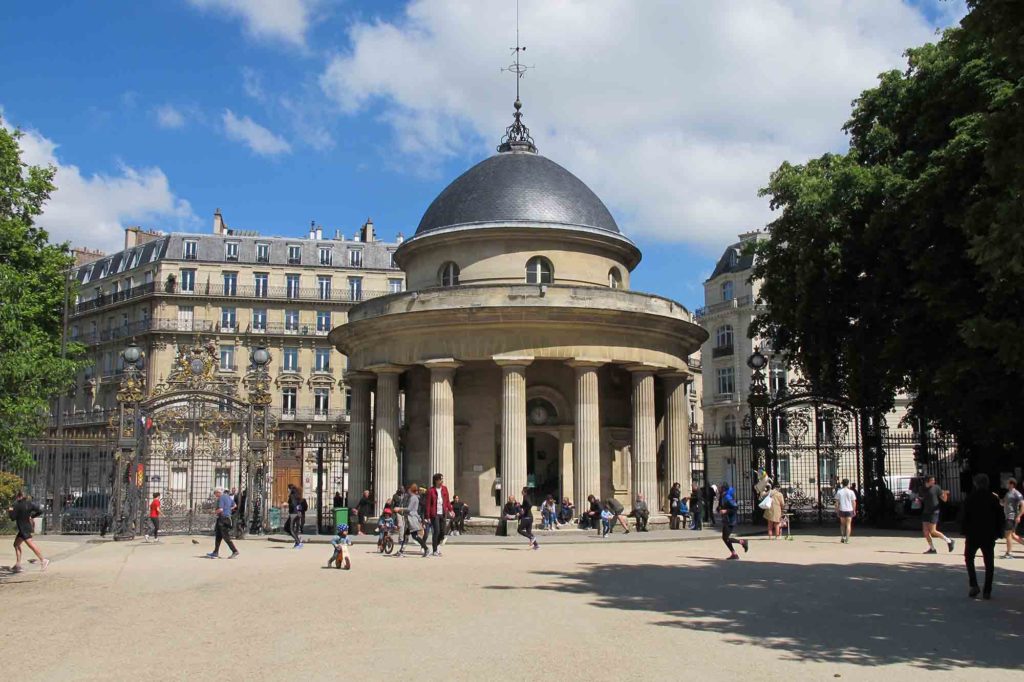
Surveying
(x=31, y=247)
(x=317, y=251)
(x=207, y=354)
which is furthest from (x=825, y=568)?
(x=317, y=251)

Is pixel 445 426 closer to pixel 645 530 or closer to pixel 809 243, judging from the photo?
pixel 645 530

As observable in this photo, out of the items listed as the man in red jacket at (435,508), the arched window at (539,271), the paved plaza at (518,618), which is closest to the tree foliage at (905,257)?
the paved plaza at (518,618)

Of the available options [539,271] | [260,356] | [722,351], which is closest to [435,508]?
[260,356]

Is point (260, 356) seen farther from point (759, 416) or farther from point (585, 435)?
point (759, 416)

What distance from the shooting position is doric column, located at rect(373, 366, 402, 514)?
27.8 metres

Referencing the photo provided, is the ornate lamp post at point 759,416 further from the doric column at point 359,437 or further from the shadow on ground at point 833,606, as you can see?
the shadow on ground at point 833,606

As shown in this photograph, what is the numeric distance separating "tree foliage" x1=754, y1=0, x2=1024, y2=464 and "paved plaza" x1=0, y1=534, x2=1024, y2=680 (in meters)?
5.22

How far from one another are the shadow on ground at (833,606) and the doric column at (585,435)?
771 cm

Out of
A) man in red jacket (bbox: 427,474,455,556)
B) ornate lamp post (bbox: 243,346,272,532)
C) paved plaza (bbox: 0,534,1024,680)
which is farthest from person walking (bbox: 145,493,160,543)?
man in red jacket (bbox: 427,474,455,556)

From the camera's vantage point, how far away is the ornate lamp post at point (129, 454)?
2759 centimetres

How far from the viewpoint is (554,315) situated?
26.6 m

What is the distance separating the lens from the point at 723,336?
6197cm

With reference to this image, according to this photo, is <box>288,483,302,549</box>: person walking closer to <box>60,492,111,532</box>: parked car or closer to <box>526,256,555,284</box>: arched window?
<box>60,492,111,532</box>: parked car

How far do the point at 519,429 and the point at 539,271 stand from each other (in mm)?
5742
